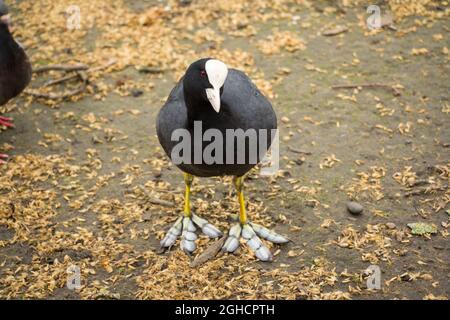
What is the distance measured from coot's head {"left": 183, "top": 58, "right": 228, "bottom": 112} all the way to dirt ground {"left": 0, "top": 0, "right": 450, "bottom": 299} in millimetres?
1362

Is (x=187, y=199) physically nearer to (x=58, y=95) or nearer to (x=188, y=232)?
(x=188, y=232)

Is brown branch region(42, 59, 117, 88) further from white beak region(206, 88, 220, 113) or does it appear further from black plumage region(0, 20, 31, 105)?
white beak region(206, 88, 220, 113)

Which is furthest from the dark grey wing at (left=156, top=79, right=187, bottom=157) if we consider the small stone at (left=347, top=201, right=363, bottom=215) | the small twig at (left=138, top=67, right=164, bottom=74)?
the small twig at (left=138, top=67, right=164, bottom=74)

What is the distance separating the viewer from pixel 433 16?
7.34m

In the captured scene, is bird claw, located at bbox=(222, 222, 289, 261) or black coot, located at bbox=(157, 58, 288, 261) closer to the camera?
black coot, located at bbox=(157, 58, 288, 261)

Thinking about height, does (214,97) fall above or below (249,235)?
above

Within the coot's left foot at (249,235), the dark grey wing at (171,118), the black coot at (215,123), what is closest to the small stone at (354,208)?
the coot's left foot at (249,235)

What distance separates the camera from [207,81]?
12.6ft

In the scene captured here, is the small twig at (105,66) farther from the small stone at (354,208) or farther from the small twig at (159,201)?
the small stone at (354,208)

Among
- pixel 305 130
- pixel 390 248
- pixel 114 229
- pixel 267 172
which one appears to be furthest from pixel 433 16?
pixel 114 229

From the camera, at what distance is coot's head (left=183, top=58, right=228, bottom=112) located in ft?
12.5

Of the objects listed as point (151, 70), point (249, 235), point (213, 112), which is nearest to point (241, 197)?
point (249, 235)

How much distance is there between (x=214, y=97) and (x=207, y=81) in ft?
0.42

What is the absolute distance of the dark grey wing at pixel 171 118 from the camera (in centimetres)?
413
